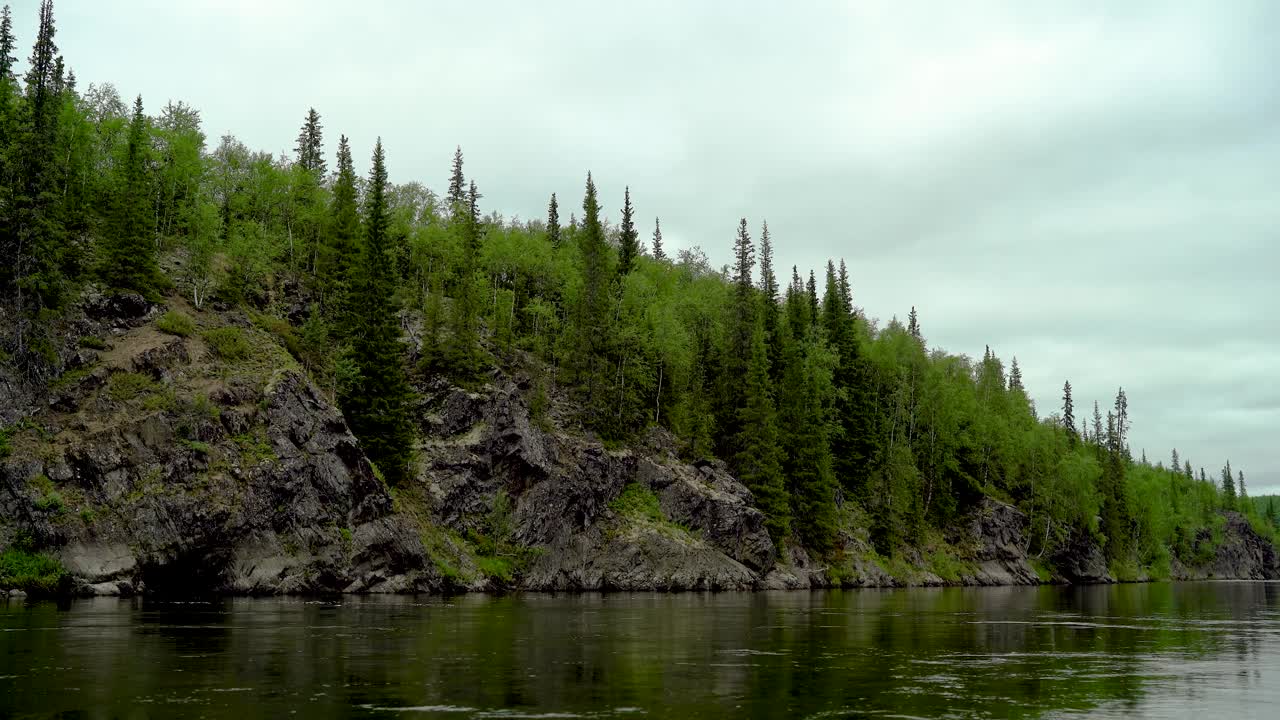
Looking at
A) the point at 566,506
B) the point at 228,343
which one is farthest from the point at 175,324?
the point at 566,506

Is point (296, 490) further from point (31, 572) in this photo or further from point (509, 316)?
point (509, 316)

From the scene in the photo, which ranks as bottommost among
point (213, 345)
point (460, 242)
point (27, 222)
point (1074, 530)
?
point (1074, 530)

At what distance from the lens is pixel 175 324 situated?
2569 inches

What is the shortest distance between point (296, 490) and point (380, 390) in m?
A: 15.4

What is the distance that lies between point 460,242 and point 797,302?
5041 cm

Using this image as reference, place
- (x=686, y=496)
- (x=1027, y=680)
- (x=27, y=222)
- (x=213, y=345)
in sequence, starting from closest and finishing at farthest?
(x=1027, y=680) → (x=27, y=222) → (x=213, y=345) → (x=686, y=496)

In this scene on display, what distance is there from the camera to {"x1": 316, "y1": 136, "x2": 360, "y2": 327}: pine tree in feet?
278

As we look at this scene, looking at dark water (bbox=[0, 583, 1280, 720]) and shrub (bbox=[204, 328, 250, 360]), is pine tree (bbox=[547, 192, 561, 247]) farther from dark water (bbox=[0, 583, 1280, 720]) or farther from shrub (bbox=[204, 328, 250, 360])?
dark water (bbox=[0, 583, 1280, 720])

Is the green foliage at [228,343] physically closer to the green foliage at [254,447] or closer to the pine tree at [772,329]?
the green foliage at [254,447]

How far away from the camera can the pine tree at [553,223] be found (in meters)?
A: 136

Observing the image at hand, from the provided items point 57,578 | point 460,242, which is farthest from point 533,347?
point 57,578

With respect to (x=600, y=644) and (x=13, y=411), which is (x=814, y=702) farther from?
(x=13, y=411)

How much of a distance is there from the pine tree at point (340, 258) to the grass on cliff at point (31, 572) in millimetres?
35721

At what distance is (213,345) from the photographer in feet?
215
